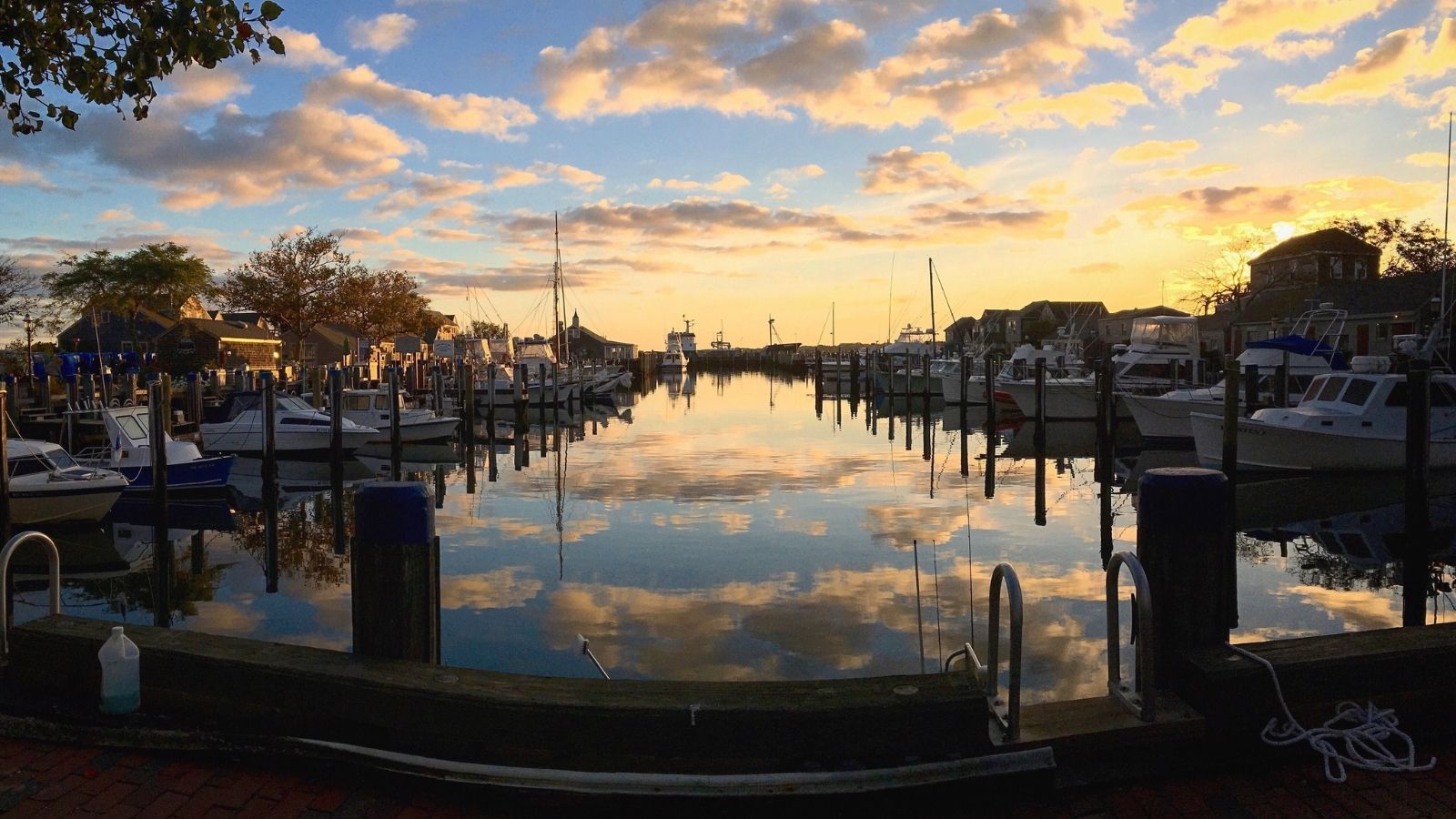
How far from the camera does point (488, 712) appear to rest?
17.0 feet

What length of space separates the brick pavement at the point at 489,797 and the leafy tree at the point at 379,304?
72.0 metres

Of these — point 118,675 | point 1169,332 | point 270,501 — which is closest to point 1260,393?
point 1169,332

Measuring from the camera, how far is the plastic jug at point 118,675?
5.75 meters

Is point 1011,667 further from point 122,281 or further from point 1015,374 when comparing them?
point 122,281

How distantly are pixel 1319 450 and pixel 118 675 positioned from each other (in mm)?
25775

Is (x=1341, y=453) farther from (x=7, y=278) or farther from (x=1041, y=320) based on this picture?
(x=1041, y=320)

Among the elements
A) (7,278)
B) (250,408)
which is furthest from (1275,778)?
(7,278)

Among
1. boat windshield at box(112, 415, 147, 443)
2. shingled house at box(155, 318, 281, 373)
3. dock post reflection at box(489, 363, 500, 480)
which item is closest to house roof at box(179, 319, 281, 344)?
shingled house at box(155, 318, 281, 373)

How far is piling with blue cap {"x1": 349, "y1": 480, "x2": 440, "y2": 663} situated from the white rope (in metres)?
4.88

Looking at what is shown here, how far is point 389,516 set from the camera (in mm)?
5992

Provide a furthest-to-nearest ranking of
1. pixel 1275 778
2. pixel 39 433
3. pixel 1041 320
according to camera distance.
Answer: pixel 1041 320 < pixel 39 433 < pixel 1275 778

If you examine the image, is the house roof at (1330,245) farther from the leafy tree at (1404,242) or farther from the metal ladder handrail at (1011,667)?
the metal ladder handrail at (1011,667)

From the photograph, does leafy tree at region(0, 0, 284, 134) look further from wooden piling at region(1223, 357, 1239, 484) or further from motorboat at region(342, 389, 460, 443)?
motorboat at region(342, 389, 460, 443)

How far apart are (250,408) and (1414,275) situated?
57.0 meters
